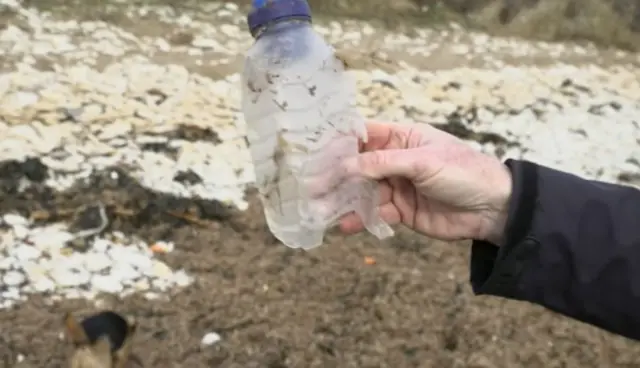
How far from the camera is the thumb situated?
72 centimetres

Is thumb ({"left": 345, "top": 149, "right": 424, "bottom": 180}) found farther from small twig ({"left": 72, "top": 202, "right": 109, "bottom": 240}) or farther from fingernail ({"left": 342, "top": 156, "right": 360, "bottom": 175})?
small twig ({"left": 72, "top": 202, "right": 109, "bottom": 240})

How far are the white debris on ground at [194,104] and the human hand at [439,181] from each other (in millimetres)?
479

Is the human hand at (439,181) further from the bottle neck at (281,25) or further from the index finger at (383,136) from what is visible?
the bottle neck at (281,25)

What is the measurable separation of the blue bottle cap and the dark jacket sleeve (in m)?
0.25

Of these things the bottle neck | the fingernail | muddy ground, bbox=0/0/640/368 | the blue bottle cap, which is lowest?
muddy ground, bbox=0/0/640/368

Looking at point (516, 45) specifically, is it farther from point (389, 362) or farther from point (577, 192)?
point (577, 192)

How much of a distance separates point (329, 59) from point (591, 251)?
29cm

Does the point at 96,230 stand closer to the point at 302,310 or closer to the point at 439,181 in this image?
the point at 302,310

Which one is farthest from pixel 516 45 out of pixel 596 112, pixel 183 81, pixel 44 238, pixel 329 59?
pixel 329 59

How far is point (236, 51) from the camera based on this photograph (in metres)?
2.04

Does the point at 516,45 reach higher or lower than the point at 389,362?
lower

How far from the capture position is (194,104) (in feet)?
5.65

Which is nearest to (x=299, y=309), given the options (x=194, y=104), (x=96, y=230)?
(x=96, y=230)

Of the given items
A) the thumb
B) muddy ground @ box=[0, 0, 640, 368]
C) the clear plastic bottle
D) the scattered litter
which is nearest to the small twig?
muddy ground @ box=[0, 0, 640, 368]
